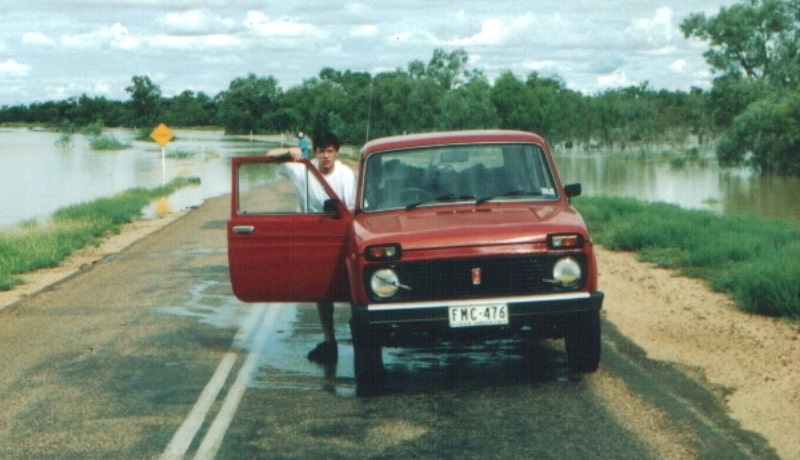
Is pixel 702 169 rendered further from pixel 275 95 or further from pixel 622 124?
pixel 275 95

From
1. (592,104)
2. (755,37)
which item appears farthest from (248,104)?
(755,37)

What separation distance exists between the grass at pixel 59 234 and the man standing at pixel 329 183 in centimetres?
743

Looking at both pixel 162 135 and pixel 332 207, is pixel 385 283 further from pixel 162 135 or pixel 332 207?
pixel 162 135

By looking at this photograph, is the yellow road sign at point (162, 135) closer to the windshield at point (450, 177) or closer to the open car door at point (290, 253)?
the open car door at point (290, 253)

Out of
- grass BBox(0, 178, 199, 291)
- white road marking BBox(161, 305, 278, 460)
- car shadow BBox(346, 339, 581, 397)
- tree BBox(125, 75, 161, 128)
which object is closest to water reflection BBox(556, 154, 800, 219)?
grass BBox(0, 178, 199, 291)

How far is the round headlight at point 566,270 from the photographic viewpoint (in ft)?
23.2

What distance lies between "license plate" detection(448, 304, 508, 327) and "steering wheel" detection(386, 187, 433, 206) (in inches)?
52.2

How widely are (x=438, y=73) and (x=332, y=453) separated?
100 meters

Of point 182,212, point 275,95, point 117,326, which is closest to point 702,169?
point 182,212

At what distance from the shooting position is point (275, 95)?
546 ft

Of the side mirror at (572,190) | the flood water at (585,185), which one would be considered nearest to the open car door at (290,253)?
the side mirror at (572,190)

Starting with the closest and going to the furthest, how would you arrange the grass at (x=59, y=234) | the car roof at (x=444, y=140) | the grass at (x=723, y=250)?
the car roof at (x=444, y=140) < the grass at (x=723, y=250) < the grass at (x=59, y=234)

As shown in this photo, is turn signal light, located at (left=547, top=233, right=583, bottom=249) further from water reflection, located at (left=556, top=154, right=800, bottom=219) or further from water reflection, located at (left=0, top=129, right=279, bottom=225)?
→ water reflection, located at (left=556, top=154, right=800, bottom=219)

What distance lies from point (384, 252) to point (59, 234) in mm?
15358
